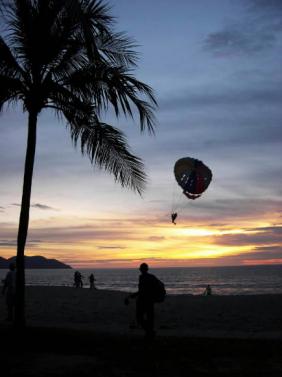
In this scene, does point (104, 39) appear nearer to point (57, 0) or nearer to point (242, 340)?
point (57, 0)

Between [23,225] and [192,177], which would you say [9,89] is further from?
[192,177]

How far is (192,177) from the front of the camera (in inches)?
686

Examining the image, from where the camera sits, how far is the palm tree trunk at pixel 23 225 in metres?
10.3

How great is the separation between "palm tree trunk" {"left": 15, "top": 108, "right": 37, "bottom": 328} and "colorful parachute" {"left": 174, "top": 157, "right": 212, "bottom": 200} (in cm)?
790

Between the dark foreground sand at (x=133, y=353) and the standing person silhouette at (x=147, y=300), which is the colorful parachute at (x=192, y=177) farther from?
the standing person silhouette at (x=147, y=300)

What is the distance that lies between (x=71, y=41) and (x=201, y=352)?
657 cm

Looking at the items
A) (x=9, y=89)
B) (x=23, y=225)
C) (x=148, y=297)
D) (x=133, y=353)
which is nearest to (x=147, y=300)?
(x=148, y=297)

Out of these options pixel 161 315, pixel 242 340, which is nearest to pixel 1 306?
pixel 161 315

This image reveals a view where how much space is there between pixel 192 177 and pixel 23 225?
27.1ft

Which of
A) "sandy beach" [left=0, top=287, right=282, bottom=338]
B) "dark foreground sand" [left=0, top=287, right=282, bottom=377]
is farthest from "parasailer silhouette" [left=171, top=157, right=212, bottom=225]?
"dark foreground sand" [left=0, top=287, right=282, bottom=377]

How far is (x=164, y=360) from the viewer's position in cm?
846

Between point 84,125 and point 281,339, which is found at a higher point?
point 84,125

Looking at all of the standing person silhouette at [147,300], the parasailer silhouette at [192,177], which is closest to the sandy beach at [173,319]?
the standing person silhouette at [147,300]

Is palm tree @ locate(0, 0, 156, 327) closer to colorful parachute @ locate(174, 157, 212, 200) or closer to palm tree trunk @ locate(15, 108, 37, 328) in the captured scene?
palm tree trunk @ locate(15, 108, 37, 328)
